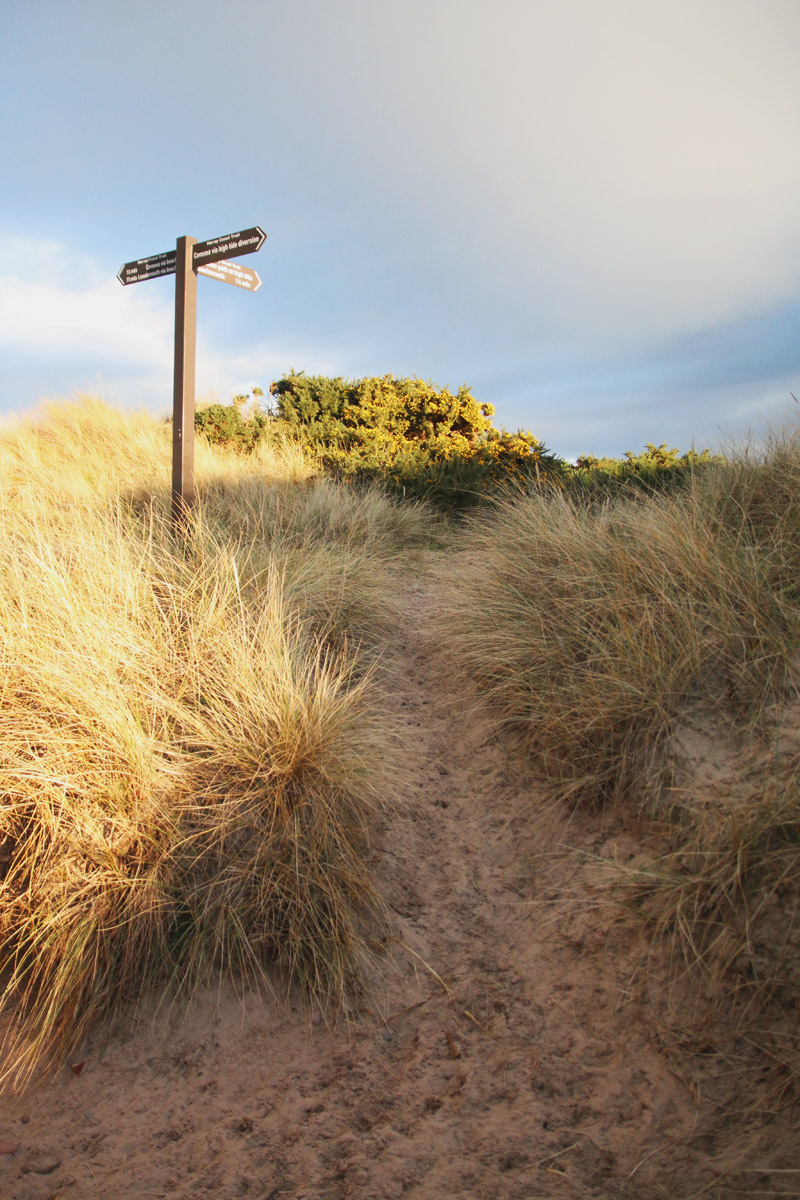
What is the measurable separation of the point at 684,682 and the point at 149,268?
5.32 m

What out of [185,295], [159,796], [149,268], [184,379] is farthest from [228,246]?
[159,796]

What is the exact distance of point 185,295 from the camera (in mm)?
5461

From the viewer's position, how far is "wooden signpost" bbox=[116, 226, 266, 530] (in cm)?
539

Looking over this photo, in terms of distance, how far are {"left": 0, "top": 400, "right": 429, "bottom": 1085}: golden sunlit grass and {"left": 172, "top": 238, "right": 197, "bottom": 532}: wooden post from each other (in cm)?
161

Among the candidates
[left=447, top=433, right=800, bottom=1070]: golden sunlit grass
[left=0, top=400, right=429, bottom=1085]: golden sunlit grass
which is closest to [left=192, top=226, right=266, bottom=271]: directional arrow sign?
[left=0, top=400, right=429, bottom=1085]: golden sunlit grass

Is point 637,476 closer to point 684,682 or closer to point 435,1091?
point 684,682

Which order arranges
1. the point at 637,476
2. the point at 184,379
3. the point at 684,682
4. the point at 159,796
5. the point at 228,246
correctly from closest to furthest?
the point at 159,796
the point at 684,682
the point at 228,246
the point at 184,379
the point at 637,476

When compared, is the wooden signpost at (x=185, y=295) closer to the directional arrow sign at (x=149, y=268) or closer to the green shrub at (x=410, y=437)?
the directional arrow sign at (x=149, y=268)

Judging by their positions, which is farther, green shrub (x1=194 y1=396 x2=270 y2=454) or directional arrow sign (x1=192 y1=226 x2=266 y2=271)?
green shrub (x1=194 y1=396 x2=270 y2=454)

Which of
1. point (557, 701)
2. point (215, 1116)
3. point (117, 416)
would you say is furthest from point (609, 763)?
point (117, 416)

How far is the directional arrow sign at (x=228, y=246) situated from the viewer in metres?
5.05

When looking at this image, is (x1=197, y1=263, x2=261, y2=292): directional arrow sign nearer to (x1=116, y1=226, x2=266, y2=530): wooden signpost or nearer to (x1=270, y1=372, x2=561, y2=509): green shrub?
(x1=116, y1=226, x2=266, y2=530): wooden signpost

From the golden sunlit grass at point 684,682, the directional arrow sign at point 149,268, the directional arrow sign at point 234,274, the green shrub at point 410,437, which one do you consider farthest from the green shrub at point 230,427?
the golden sunlit grass at point 684,682

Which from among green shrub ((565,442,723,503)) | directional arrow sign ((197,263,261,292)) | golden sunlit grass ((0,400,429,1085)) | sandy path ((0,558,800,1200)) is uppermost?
directional arrow sign ((197,263,261,292))
